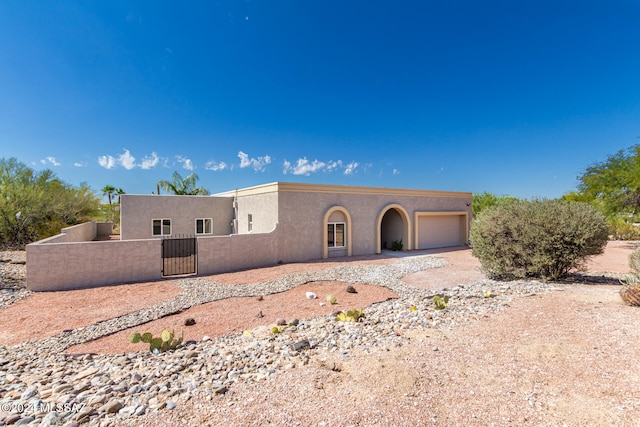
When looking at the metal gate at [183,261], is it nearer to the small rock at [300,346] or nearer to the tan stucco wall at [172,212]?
the tan stucco wall at [172,212]

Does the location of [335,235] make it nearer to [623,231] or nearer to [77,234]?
[77,234]

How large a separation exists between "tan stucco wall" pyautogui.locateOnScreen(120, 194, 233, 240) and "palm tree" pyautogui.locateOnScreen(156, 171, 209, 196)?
1286 centimetres

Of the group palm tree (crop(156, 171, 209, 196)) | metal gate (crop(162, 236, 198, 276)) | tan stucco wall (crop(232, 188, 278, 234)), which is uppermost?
palm tree (crop(156, 171, 209, 196))

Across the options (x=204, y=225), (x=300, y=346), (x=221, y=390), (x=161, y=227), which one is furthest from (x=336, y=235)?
(x=221, y=390)

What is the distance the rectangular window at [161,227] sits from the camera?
63.5 feet

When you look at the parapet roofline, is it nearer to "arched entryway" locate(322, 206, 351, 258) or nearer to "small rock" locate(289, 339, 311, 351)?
"arched entryway" locate(322, 206, 351, 258)

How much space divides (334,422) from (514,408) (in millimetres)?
2010

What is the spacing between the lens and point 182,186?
32.2 m

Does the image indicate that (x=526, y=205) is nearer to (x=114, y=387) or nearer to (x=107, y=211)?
(x=114, y=387)

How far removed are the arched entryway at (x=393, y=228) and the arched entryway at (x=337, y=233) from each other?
7.51ft

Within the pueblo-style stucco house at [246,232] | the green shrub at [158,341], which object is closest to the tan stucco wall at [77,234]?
the pueblo-style stucco house at [246,232]

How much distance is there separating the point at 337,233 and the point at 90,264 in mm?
11750

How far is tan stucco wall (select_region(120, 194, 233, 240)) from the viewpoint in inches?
729

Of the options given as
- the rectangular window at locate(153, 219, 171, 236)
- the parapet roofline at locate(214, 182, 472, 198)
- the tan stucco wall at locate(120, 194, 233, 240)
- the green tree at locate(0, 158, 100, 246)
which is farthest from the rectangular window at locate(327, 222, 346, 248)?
the green tree at locate(0, 158, 100, 246)
